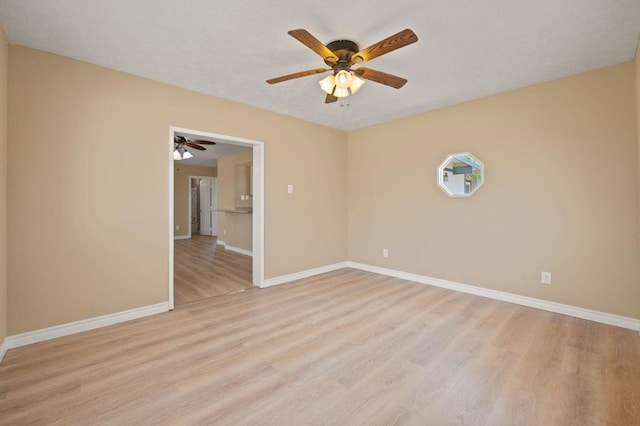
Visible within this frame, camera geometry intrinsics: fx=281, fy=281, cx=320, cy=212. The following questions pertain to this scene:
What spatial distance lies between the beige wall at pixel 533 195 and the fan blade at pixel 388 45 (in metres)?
2.05

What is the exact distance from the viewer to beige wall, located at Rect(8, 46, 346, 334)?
226 cm

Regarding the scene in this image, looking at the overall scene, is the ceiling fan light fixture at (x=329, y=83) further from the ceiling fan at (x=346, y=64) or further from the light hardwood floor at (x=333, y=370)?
the light hardwood floor at (x=333, y=370)

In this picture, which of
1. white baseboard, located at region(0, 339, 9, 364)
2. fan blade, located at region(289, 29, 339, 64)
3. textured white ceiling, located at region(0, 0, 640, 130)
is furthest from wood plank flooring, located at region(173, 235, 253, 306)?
fan blade, located at region(289, 29, 339, 64)

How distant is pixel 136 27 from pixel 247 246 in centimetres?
467

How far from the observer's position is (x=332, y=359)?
2.04m

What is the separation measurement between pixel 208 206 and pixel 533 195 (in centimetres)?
886

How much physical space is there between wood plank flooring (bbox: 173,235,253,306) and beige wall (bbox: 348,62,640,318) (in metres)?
2.39

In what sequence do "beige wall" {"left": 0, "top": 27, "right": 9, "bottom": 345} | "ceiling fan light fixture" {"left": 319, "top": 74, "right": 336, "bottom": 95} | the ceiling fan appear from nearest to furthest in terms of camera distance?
the ceiling fan < "beige wall" {"left": 0, "top": 27, "right": 9, "bottom": 345} < "ceiling fan light fixture" {"left": 319, "top": 74, "right": 336, "bottom": 95}

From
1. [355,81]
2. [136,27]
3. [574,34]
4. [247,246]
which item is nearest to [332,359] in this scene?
[355,81]

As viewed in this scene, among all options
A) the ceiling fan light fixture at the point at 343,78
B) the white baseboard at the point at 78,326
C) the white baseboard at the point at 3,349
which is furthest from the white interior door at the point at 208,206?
the ceiling fan light fixture at the point at 343,78

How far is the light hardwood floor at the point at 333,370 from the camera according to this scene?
59.7 inches

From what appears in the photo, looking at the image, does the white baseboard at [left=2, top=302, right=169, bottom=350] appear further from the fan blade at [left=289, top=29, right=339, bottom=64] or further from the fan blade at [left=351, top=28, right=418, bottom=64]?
the fan blade at [left=351, top=28, right=418, bottom=64]

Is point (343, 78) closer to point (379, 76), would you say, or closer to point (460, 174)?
point (379, 76)

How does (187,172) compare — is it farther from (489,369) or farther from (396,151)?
(489,369)
